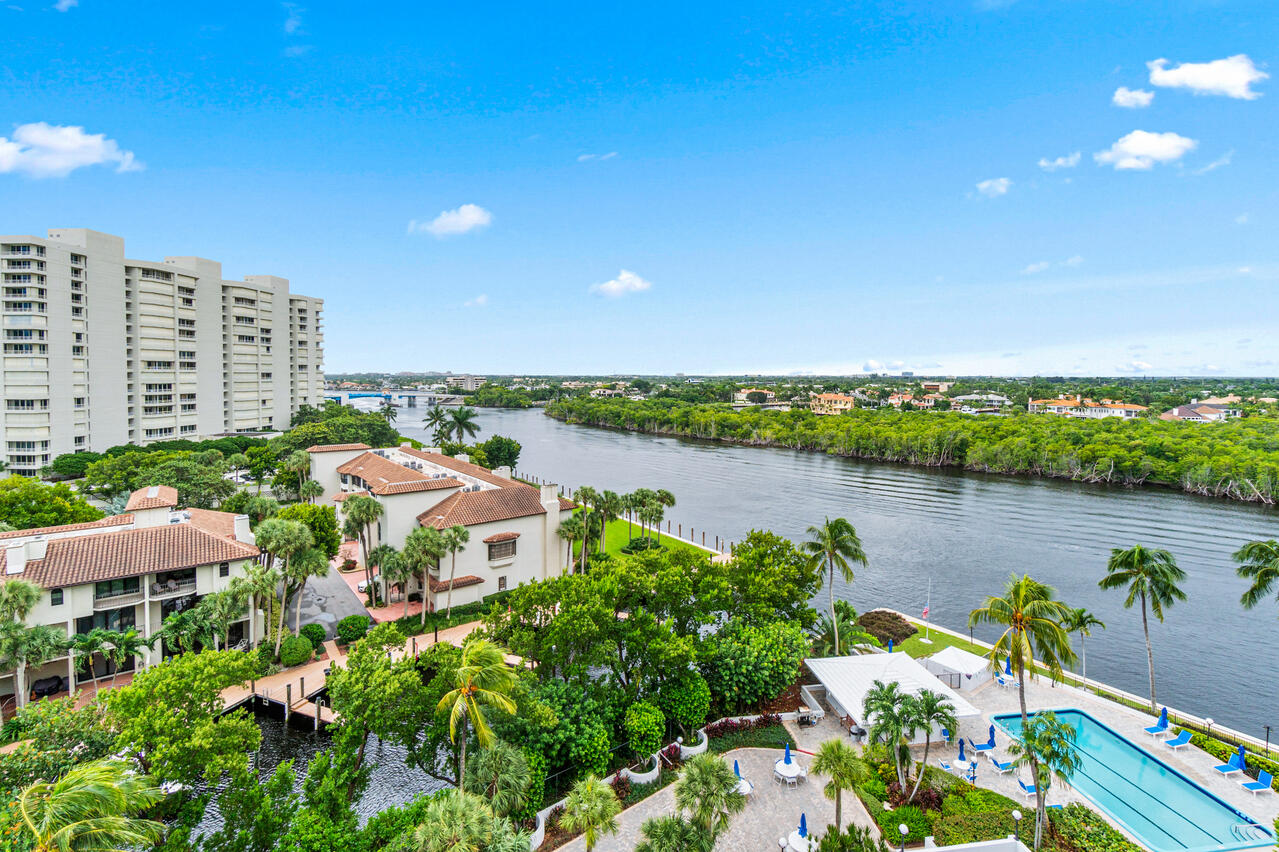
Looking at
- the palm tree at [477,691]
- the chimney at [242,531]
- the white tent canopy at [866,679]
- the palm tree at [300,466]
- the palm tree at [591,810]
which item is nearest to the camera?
the palm tree at [591,810]

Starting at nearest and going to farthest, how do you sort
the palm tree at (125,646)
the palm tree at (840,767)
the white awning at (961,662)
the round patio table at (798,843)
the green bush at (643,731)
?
the palm tree at (840,767) < the round patio table at (798,843) < the green bush at (643,731) < the palm tree at (125,646) < the white awning at (961,662)

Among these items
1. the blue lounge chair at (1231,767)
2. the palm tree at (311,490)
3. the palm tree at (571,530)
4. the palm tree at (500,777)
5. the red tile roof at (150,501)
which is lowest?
the blue lounge chair at (1231,767)

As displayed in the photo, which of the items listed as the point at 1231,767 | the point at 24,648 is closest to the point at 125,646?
the point at 24,648

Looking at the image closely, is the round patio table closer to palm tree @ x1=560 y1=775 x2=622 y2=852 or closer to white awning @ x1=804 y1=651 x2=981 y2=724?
palm tree @ x1=560 y1=775 x2=622 y2=852

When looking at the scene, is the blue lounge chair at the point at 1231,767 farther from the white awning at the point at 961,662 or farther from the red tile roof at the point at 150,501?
the red tile roof at the point at 150,501

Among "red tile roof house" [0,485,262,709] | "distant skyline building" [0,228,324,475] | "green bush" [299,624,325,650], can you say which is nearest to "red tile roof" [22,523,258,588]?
"red tile roof house" [0,485,262,709]

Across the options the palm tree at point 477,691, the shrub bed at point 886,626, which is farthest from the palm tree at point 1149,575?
the palm tree at point 477,691

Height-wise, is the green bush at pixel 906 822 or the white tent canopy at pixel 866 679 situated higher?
the white tent canopy at pixel 866 679
